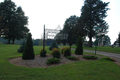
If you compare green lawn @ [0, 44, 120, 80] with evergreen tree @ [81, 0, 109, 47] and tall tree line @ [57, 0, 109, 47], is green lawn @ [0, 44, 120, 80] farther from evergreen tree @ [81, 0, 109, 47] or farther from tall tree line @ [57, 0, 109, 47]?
evergreen tree @ [81, 0, 109, 47]

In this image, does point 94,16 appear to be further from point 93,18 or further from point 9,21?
point 9,21

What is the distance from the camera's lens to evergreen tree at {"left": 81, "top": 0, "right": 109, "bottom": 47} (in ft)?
86.8

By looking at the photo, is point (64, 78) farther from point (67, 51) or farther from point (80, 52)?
point (80, 52)

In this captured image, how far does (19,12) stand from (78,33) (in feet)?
88.8

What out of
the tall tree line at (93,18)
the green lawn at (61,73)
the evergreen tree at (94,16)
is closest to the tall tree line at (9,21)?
the tall tree line at (93,18)

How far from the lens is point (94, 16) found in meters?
26.5

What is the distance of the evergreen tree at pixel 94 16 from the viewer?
1041 inches

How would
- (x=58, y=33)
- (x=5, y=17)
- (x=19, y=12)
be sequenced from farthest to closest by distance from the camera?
(x=19, y=12) < (x=5, y=17) < (x=58, y=33)

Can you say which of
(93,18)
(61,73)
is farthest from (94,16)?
(61,73)

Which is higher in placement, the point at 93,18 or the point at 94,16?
the point at 94,16

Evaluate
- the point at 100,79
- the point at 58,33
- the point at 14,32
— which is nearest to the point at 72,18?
the point at 14,32

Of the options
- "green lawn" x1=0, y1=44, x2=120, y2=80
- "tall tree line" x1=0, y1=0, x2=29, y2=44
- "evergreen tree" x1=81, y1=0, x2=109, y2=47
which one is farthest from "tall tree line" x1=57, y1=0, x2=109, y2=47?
"tall tree line" x1=0, y1=0, x2=29, y2=44

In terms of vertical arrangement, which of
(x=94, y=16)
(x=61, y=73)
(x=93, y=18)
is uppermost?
(x=94, y=16)

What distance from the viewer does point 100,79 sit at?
3.50 metres
